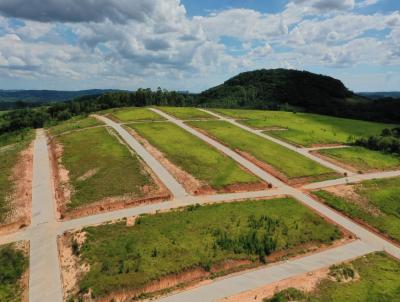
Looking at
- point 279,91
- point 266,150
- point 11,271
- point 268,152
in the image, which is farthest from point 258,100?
point 11,271

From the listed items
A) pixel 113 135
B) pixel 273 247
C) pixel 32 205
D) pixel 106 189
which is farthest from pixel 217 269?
pixel 113 135

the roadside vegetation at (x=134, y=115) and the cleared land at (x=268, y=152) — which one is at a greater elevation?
the roadside vegetation at (x=134, y=115)

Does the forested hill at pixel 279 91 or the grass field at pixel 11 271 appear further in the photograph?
the forested hill at pixel 279 91

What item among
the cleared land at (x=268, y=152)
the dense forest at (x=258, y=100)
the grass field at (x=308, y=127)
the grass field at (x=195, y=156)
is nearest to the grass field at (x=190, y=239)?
the grass field at (x=195, y=156)

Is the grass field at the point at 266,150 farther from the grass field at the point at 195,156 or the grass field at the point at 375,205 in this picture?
the grass field at the point at 375,205

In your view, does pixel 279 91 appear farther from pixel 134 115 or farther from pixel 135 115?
pixel 134 115

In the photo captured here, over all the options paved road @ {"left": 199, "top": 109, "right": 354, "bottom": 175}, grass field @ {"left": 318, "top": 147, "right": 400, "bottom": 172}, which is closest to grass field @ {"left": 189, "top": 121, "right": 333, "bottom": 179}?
paved road @ {"left": 199, "top": 109, "right": 354, "bottom": 175}

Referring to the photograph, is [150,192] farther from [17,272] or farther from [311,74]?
[311,74]

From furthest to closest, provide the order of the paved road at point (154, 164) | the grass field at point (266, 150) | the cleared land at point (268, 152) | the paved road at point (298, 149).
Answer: the paved road at point (298, 149) < the grass field at point (266, 150) < the cleared land at point (268, 152) < the paved road at point (154, 164)
